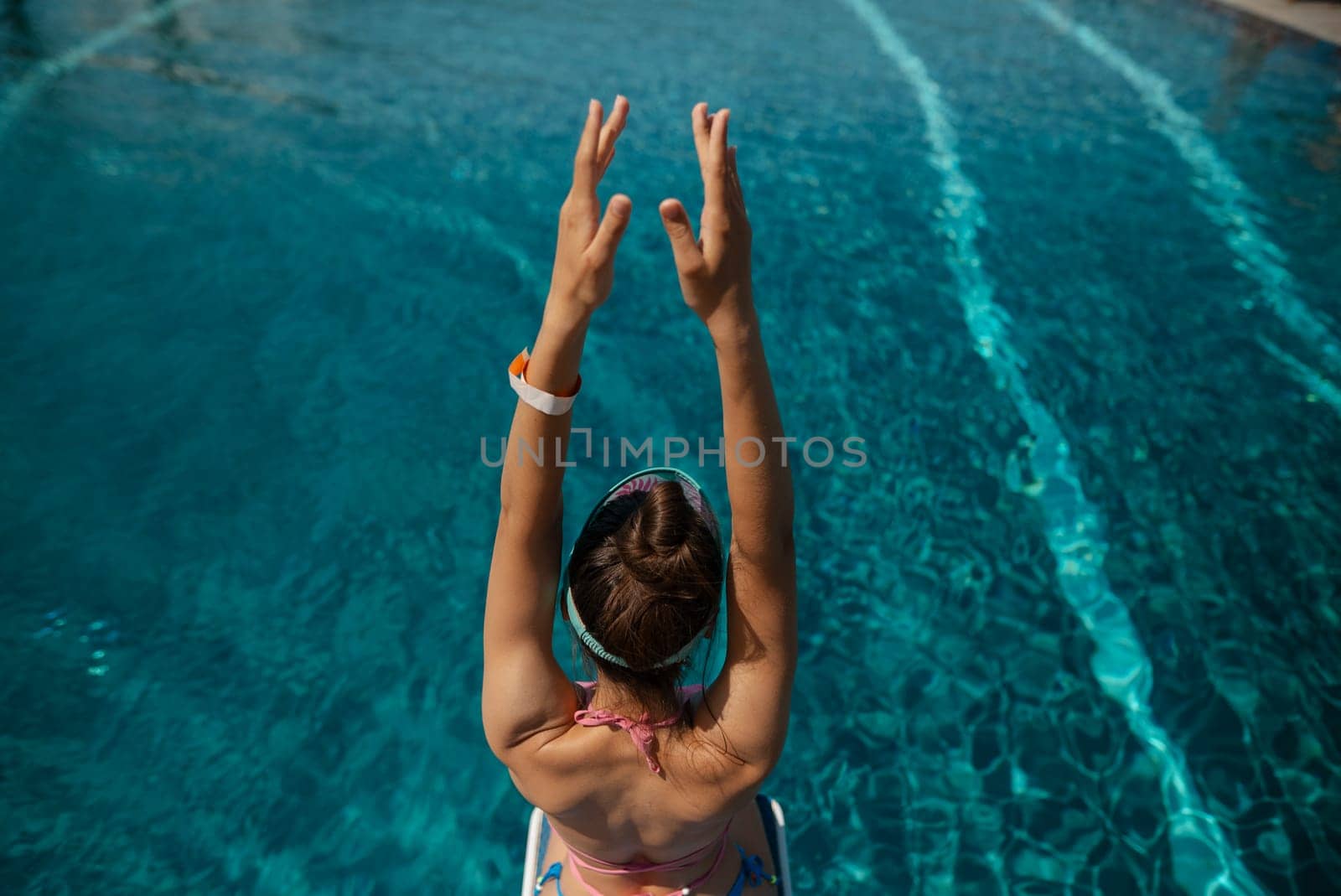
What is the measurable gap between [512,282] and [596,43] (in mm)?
5586

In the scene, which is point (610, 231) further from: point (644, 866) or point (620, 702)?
point (644, 866)

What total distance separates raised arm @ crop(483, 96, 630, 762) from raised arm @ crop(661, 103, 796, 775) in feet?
0.45

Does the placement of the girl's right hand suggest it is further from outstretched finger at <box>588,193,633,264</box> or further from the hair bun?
the hair bun

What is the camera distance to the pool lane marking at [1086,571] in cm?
323

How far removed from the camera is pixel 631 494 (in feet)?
5.61

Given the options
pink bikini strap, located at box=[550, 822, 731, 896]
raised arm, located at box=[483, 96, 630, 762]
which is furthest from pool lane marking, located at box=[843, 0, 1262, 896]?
raised arm, located at box=[483, 96, 630, 762]

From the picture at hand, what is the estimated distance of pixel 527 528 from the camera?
166cm

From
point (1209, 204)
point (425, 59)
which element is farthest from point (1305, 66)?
point (425, 59)

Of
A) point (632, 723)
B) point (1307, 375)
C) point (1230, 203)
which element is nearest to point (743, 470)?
point (632, 723)

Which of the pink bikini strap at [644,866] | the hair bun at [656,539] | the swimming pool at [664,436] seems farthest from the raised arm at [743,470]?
the swimming pool at [664,436]

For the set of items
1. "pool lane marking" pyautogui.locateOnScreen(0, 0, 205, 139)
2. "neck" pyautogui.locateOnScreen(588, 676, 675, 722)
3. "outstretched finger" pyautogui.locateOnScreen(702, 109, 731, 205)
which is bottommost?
"pool lane marking" pyautogui.locateOnScreen(0, 0, 205, 139)

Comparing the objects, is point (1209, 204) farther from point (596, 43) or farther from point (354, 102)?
point (354, 102)

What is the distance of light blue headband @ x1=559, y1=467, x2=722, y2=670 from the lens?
165 cm

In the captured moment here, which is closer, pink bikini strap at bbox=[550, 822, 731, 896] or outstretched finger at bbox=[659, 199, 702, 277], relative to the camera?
outstretched finger at bbox=[659, 199, 702, 277]
